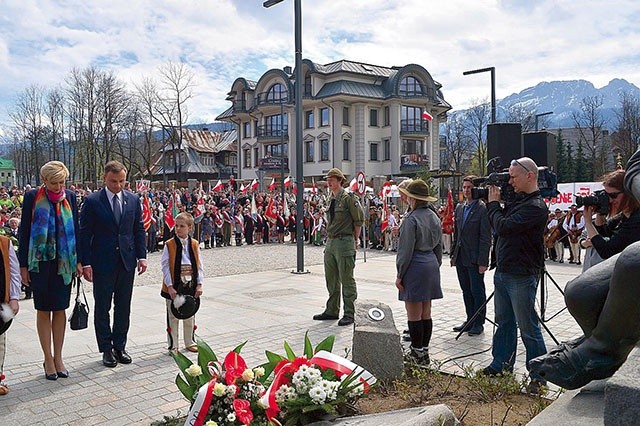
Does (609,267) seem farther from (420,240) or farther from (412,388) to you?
(420,240)

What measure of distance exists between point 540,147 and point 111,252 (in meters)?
6.31

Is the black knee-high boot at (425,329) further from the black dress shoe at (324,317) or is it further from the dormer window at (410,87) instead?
the dormer window at (410,87)

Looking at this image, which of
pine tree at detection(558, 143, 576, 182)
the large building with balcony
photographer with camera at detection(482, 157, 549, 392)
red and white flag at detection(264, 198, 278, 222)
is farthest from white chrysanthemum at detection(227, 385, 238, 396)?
pine tree at detection(558, 143, 576, 182)

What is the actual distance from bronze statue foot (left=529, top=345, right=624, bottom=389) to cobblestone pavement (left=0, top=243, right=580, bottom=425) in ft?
8.07

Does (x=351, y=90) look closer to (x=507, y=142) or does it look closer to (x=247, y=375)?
(x=507, y=142)

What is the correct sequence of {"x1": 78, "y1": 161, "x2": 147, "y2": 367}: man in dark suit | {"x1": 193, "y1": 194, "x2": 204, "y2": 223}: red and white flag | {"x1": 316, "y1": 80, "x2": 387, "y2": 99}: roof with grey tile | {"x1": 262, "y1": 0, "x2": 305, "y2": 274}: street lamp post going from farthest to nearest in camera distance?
{"x1": 316, "y1": 80, "x2": 387, "y2": 99}: roof with grey tile < {"x1": 193, "y1": 194, "x2": 204, "y2": 223}: red and white flag < {"x1": 262, "y1": 0, "x2": 305, "y2": 274}: street lamp post < {"x1": 78, "y1": 161, "x2": 147, "y2": 367}: man in dark suit

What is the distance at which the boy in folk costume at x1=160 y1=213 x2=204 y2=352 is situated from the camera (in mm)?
6113

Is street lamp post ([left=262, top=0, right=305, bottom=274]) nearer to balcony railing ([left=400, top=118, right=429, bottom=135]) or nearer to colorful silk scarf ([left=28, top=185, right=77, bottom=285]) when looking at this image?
colorful silk scarf ([left=28, top=185, right=77, bottom=285])

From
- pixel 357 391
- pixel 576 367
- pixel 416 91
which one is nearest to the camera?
pixel 576 367

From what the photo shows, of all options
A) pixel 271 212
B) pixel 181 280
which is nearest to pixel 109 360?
pixel 181 280

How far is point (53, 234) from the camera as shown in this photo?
5.34 m

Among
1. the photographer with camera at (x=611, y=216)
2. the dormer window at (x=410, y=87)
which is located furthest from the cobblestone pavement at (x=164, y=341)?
the dormer window at (x=410, y=87)

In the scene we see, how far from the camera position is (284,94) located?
55.2 meters

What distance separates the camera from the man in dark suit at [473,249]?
22.7 feet
